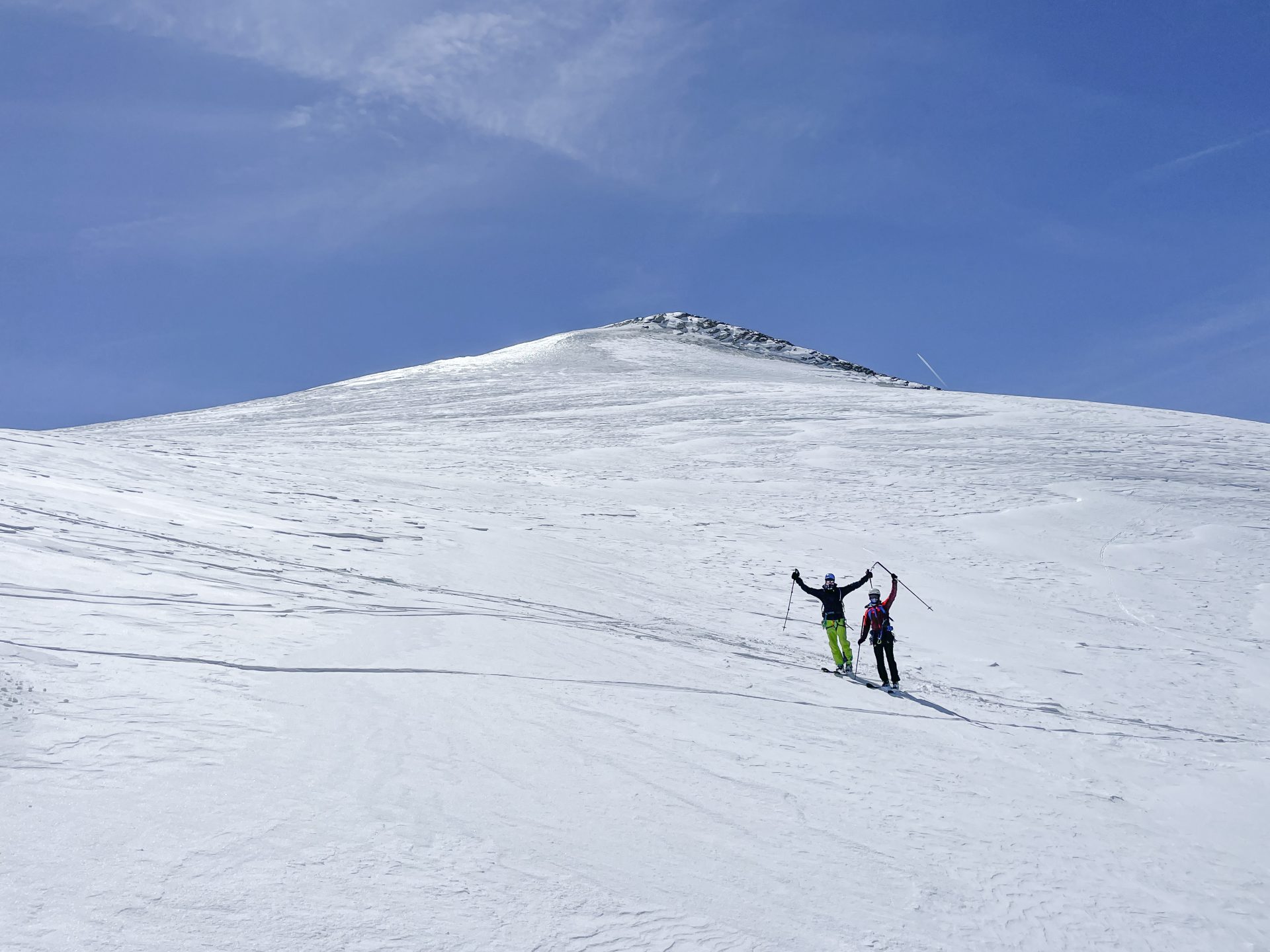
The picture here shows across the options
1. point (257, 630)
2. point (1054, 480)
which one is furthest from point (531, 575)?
point (1054, 480)

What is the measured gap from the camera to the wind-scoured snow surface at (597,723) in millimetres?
4320

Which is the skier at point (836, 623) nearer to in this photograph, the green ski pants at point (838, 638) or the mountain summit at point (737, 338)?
the green ski pants at point (838, 638)

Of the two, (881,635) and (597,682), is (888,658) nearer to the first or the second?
(881,635)

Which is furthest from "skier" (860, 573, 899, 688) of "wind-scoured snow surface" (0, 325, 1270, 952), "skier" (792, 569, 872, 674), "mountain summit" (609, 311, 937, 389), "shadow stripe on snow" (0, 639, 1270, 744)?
"mountain summit" (609, 311, 937, 389)

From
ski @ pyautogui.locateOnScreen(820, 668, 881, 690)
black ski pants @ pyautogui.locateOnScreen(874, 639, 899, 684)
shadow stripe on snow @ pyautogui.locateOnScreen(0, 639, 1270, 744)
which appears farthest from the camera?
ski @ pyautogui.locateOnScreen(820, 668, 881, 690)

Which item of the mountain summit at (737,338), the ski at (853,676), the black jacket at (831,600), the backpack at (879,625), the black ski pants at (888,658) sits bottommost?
the ski at (853,676)

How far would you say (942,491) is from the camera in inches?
826

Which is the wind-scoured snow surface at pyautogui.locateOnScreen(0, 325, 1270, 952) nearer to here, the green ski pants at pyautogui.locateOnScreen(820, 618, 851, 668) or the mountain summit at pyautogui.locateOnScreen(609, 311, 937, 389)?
the green ski pants at pyautogui.locateOnScreen(820, 618, 851, 668)

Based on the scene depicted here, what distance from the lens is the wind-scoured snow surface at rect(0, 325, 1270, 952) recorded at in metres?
4.32

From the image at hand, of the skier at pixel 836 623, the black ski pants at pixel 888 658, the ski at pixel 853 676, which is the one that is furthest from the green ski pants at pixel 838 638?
the black ski pants at pixel 888 658

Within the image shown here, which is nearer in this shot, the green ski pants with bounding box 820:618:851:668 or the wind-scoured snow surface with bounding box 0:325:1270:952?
the wind-scoured snow surface with bounding box 0:325:1270:952

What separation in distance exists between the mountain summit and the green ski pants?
5425 cm

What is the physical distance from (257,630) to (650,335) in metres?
59.6

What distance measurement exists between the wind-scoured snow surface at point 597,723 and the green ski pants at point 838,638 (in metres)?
0.51
